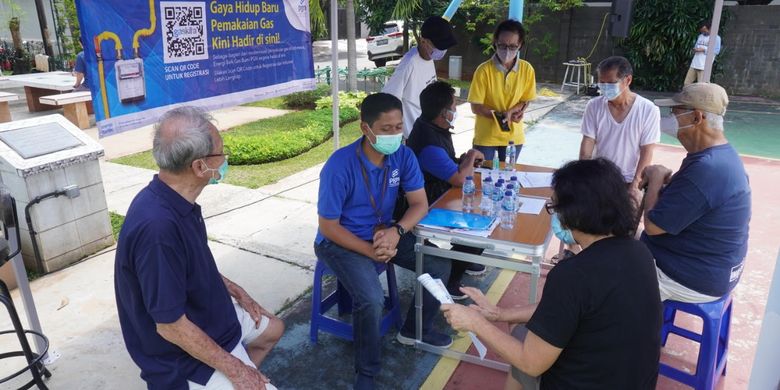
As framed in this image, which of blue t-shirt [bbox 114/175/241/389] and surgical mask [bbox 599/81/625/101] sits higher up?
surgical mask [bbox 599/81/625/101]

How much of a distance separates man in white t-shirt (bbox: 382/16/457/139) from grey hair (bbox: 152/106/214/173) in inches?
112

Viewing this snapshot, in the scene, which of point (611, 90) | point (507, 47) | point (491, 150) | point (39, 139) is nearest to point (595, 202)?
point (611, 90)

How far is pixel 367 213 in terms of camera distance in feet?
9.89

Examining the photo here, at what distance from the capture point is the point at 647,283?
1.71 meters

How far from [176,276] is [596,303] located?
146 cm

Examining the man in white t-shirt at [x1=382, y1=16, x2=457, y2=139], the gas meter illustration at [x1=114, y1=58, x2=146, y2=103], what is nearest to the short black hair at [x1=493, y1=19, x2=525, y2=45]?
the man in white t-shirt at [x1=382, y1=16, x2=457, y2=139]

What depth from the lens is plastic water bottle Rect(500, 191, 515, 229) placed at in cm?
300

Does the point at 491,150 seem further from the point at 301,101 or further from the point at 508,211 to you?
the point at 301,101

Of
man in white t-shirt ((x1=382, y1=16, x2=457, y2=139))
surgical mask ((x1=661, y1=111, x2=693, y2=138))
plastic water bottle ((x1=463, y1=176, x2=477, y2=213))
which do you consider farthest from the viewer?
man in white t-shirt ((x1=382, y1=16, x2=457, y2=139))

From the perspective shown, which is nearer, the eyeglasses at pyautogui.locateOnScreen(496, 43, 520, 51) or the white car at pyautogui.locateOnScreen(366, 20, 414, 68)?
the eyeglasses at pyautogui.locateOnScreen(496, 43, 520, 51)

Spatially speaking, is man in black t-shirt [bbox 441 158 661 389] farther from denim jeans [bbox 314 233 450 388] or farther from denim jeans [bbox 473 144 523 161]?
denim jeans [bbox 473 144 523 161]

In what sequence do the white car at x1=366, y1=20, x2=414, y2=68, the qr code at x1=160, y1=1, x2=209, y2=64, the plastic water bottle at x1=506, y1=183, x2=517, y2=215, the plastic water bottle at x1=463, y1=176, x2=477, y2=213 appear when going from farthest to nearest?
1. the white car at x1=366, y1=20, x2=414, y2=68
2. the qr code at x1=160, y1=1, x2=209, y2=64
3. the plastic water bottle at x1=463, y1=176, x2=477, y2=213
4. the plastic water bottle at x1=506, y1=183, x2=517, y2=215

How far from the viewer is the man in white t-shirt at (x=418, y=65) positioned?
463cm

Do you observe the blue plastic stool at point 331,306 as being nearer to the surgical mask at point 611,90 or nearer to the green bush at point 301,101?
the surgical mask at point 611,90
